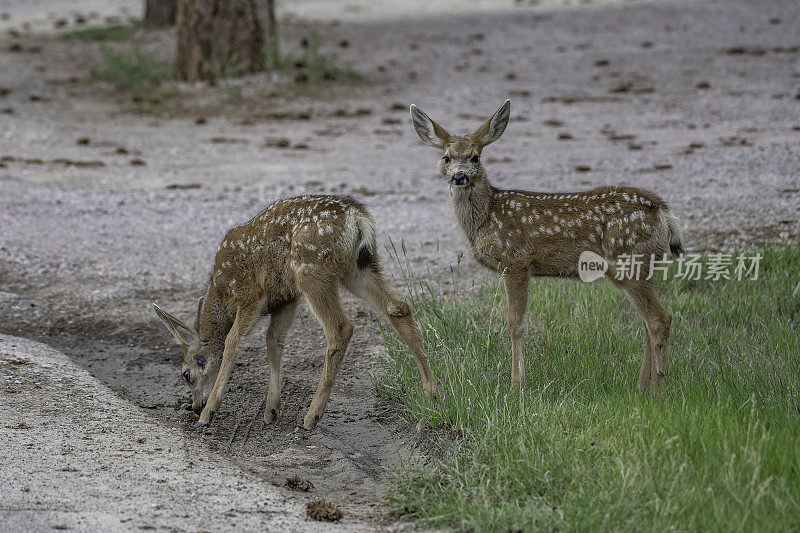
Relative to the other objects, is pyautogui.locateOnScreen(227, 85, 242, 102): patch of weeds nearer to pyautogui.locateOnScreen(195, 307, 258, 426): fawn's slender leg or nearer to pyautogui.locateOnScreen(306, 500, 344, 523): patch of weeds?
pyautogui.locateOnScreen(195, 307, 258, 426): fawn's slender leg

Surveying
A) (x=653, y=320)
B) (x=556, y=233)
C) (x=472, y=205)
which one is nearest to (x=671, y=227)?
(x=653, y=320)

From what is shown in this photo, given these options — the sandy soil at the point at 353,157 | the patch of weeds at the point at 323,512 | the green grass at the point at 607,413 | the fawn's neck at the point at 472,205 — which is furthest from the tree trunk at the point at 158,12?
the patch of weeds at the point at 323,512

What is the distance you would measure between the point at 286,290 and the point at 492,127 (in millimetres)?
1813

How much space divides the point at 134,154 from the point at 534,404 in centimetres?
946

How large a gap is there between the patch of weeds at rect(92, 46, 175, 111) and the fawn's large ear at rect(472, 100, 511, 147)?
11034 mm

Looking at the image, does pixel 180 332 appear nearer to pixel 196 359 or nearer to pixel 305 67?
pixel 196 359

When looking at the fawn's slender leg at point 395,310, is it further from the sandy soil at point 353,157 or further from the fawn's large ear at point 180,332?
the fawn's large ear at point 180,332

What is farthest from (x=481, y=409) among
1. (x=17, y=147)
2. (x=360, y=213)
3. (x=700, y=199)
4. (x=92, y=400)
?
(x=17, y=147)

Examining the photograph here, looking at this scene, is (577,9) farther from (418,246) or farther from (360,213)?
(360,213)

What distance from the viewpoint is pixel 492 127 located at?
691cm

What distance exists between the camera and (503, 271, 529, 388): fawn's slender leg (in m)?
6.54

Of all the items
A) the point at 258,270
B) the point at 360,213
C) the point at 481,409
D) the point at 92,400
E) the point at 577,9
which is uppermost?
the point at 577,9

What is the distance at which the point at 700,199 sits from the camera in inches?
407

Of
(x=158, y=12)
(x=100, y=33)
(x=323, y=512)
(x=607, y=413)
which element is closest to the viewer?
(x=323, y=512)
